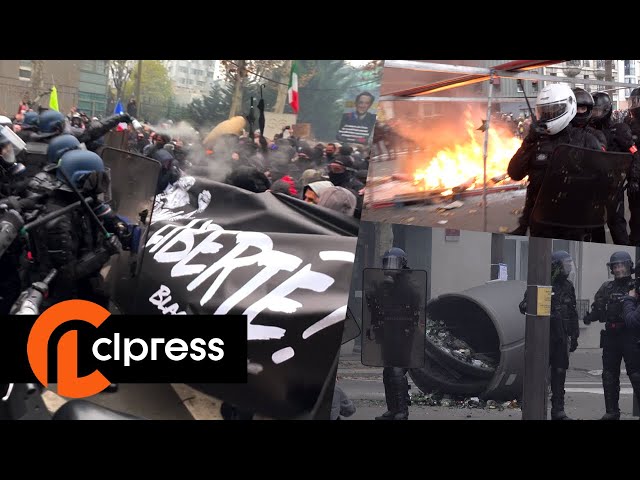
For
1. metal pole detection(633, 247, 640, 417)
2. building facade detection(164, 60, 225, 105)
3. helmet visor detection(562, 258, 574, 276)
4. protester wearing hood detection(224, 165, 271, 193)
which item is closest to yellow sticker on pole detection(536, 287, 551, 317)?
helmet visor detection(562, 258, 574, 276)

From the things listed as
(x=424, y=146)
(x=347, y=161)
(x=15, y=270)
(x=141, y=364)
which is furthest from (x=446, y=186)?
(x=15, y=270)

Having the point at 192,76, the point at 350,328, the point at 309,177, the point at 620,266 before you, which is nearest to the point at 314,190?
the point at 309,177

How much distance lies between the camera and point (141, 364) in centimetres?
386

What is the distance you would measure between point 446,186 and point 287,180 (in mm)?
705

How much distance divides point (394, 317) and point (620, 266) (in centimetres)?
114

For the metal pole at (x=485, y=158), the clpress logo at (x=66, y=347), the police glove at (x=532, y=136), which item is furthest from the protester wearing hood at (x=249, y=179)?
the police glove at (x=532, y=136)

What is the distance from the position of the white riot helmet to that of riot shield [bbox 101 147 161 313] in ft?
5.64

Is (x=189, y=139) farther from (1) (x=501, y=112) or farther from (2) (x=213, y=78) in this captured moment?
(1) (x=501, y=112)

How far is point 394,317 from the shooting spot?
3943mm

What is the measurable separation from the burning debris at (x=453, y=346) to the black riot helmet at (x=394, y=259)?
27 cm

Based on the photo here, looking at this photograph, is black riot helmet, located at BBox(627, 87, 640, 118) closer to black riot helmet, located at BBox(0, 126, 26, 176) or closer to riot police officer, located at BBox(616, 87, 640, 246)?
riot police officer, located at BBox(616, 87, 640, 246)

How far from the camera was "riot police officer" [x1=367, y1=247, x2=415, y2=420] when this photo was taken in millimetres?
3891

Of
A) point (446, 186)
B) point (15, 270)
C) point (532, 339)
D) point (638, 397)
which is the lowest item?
point (638, 397)

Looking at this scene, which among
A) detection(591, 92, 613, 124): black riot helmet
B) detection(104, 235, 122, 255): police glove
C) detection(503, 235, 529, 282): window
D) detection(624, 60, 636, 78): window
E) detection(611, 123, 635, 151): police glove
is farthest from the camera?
detection(611, 123, 635, 151): police glove
